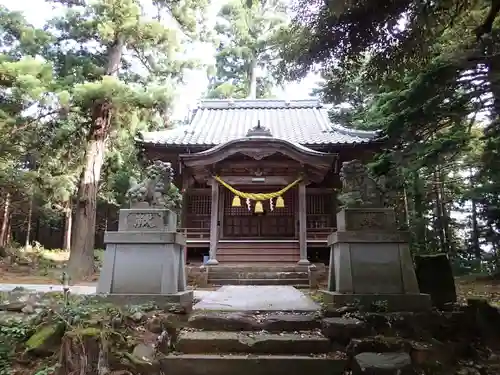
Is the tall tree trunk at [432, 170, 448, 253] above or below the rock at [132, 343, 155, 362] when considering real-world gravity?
above

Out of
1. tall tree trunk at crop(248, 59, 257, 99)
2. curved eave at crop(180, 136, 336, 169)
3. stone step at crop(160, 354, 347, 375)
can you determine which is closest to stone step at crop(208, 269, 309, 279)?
curved eave at crop(180, 136, 336, 169)

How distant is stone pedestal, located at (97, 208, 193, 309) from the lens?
5.34m

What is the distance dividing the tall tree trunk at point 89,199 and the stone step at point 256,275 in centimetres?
383

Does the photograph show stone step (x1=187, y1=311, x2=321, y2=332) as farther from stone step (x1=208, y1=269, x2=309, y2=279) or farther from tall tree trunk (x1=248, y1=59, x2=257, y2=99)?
tall tree trunk (x1=248, y1=59, x2=257, y2=99)

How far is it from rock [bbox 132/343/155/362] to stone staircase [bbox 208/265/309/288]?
6.66 m

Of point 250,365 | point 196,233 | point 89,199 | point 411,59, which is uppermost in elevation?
point 411,59

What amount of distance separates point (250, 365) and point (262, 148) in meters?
8.69

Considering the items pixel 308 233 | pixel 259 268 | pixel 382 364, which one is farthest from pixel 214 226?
pixel 382 364

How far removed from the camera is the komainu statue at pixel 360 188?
5746 millimetres

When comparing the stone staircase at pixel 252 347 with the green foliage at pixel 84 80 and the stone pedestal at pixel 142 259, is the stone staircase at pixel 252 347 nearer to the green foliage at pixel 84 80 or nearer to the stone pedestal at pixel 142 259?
the stone pedestal at pixel 142 259

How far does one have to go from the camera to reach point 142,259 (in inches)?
215

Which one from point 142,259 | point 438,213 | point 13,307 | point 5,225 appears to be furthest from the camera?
point 5,225

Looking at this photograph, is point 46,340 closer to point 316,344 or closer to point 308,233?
point 316,344

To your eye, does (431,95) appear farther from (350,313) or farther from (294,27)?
(350,313)
